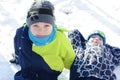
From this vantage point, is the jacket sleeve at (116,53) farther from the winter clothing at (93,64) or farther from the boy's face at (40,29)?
the boy's face at (40,29)

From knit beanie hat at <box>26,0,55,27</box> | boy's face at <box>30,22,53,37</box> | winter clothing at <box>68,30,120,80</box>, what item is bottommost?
winter clothing at <box>68,30,120,80</box>

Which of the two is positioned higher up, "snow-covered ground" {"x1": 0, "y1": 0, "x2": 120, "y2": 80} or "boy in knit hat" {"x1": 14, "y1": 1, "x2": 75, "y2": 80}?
"snow-covered ground" {"x1": 0, "y1": 0, "x2": 120, "y2": 80}

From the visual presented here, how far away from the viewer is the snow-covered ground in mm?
2383

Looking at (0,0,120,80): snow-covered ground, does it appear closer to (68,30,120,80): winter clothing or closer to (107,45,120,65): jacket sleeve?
(107,45,120,65): jacket sleeve

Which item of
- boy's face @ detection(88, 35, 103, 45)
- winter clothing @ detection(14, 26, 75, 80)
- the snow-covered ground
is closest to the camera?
winter clothing @ detection(14, 26, 75, 80)

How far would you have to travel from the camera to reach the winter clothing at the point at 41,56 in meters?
1.82

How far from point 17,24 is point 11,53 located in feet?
1.29

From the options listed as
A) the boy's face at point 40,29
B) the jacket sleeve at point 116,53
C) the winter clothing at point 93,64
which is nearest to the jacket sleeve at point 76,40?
the winter clothing at point 93,64

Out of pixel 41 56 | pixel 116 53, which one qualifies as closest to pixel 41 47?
pixel 41 56

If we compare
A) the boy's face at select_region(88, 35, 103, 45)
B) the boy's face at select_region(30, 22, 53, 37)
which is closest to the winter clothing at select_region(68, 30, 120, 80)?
the boy's face at select_region(88, 35, 103, 45)

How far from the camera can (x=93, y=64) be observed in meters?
1.88

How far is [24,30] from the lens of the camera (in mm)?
1862

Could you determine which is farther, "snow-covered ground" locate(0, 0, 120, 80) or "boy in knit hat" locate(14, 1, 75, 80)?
"snow-covered ground" locate(0, 0, 120, 80)

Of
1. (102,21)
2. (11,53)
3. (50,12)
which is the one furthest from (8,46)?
(102,21)
